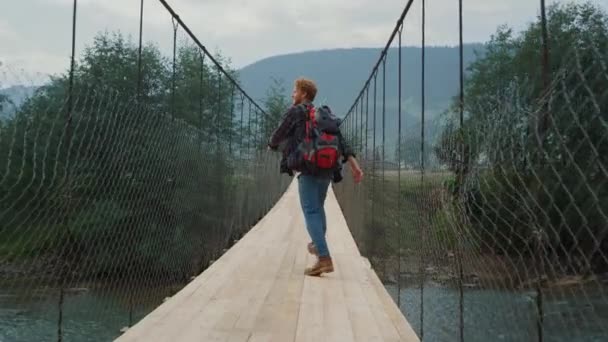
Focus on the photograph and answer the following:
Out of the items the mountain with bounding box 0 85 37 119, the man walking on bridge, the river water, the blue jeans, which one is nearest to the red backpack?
the man walking on bridge

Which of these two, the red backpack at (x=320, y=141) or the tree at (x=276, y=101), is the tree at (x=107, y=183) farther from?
the tree at (x=276, y=101)

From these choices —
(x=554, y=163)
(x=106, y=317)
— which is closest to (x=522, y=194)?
(x=554, y=163)

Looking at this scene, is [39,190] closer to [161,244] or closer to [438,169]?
[161,244]

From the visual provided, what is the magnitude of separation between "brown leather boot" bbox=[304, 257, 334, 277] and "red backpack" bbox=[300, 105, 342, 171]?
18.3 inches

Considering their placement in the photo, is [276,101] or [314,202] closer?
[314,202]

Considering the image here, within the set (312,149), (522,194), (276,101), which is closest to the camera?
(522,194)

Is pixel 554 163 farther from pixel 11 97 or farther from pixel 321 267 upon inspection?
pixel 321 267

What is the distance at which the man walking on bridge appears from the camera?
2.87 metres

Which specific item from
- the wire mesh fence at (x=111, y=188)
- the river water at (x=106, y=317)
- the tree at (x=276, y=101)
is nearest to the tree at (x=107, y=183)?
the wire mesh fence at (x=111, y=188)

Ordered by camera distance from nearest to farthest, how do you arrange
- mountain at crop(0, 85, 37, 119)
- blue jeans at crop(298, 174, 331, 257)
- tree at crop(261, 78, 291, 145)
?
mountain at crop(0, 85, 37, 119), blue jeans at crop(298, 174, 331, 257), tree at crop(261, 78, 291, 145)

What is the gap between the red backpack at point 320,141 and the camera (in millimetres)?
2865

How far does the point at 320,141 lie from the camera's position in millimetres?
2871

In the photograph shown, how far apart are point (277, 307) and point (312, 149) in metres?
0.76

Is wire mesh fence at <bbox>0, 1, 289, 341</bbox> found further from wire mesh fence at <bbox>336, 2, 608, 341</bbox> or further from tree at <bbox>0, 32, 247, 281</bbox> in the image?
wire mesh fence at <bbox>336, 2, 608, 341</bbox>
